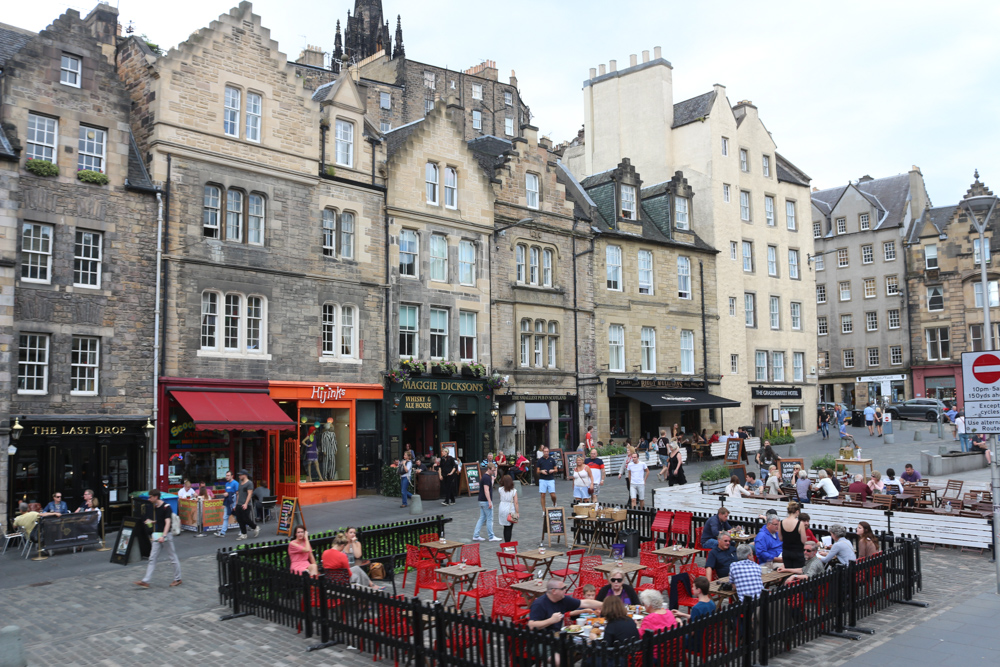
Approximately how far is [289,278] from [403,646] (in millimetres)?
17846

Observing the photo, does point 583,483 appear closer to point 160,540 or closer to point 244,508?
point 244,508

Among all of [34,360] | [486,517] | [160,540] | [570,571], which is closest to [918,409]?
[486,517]

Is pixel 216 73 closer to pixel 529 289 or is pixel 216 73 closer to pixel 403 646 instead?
pixel 529 289

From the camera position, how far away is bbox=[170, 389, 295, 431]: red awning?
22578 millimetres

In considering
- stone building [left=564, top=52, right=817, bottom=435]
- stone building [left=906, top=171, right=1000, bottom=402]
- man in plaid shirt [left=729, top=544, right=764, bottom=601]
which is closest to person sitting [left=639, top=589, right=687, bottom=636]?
man in plaid shirt [left=729, top=544, right=764, bottom=601]

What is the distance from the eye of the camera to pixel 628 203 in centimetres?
3956

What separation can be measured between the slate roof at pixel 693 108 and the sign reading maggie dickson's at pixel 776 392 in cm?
1472

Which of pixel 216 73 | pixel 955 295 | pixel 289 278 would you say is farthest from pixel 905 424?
pixel 216 73

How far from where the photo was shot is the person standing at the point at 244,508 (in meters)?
19.8

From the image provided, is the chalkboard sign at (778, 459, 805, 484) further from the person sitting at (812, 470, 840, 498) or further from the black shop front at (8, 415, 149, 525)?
the black shop front at (8, 415, 149, 525)

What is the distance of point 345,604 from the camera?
1135cm

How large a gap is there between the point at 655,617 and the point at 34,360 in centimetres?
1817

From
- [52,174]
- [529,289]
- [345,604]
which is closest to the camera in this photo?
[345,604]

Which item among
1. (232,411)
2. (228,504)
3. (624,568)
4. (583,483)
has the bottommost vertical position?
(624,568)
